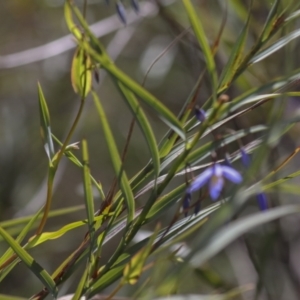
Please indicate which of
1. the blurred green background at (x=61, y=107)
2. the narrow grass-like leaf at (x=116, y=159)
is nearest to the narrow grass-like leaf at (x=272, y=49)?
the narrow grass-like leaf at (x=116, y=159)

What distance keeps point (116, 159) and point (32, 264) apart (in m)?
0.09

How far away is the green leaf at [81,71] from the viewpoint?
13.9 inches

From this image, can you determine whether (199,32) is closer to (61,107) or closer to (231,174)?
(231,174)

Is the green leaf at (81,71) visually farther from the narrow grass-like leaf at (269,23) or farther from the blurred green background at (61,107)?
the blurred green background at (61,107)

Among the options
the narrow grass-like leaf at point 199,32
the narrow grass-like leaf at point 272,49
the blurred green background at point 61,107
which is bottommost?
the blurred green background at point 61,107

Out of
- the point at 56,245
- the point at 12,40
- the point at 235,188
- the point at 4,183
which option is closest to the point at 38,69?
the point at 12,40

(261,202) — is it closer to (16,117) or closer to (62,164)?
(62,164)

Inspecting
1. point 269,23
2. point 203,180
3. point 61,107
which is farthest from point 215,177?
point 61,107

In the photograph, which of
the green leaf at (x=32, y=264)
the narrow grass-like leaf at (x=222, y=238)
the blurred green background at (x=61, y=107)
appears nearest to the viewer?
the narrow grass-like leaf at (x=222, y=238)

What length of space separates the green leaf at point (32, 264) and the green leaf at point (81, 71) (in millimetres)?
91

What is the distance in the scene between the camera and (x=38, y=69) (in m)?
1.73

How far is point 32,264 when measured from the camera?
374 mm

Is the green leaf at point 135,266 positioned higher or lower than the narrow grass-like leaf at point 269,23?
lower

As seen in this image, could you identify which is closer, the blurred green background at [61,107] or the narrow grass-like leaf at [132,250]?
the narrow grass-like leaf at [132,250]
